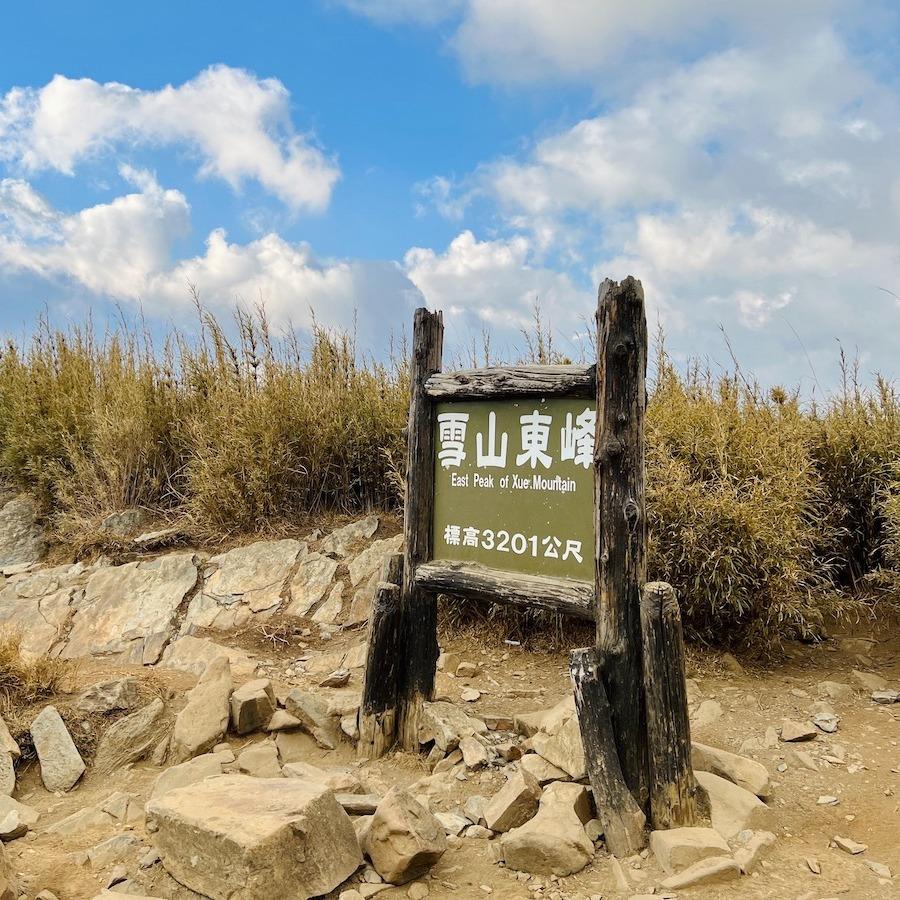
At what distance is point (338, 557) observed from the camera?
7.26m

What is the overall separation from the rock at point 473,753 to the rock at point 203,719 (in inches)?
57.4

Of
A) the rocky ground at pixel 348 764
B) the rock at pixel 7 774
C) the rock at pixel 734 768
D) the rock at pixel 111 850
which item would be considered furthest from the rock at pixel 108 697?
the rock at pixel 734 768

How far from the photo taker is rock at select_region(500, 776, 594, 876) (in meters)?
3.15

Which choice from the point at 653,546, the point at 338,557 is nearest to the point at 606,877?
the point at 653,546

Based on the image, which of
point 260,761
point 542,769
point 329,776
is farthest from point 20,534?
point 542,769

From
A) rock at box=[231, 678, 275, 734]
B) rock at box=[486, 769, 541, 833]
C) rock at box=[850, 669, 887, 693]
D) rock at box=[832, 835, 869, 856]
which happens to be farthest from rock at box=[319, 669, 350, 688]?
rock at box=[850, 669, 887, 693]

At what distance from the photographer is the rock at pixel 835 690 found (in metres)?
5.19

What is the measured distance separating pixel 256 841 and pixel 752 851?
1.95 meters

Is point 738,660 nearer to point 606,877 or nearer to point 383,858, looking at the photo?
point 606,877

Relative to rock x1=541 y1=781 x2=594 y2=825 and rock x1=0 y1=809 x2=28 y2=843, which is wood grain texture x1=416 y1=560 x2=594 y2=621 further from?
rock x1=0 y1=809 x2=28 y2=843

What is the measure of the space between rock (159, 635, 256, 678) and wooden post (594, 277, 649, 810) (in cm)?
315

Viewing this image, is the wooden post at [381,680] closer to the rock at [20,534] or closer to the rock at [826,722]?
the rock at [826,722]

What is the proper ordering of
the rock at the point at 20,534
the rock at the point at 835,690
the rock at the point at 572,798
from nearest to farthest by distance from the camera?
1. the rock at the point at 572,798
2. the rock at the point at 835,690
3. the rock at the point at 20,534

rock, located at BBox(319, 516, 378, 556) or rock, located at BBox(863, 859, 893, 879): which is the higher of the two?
rock, located at BBox(319, 516, 378, 556)
